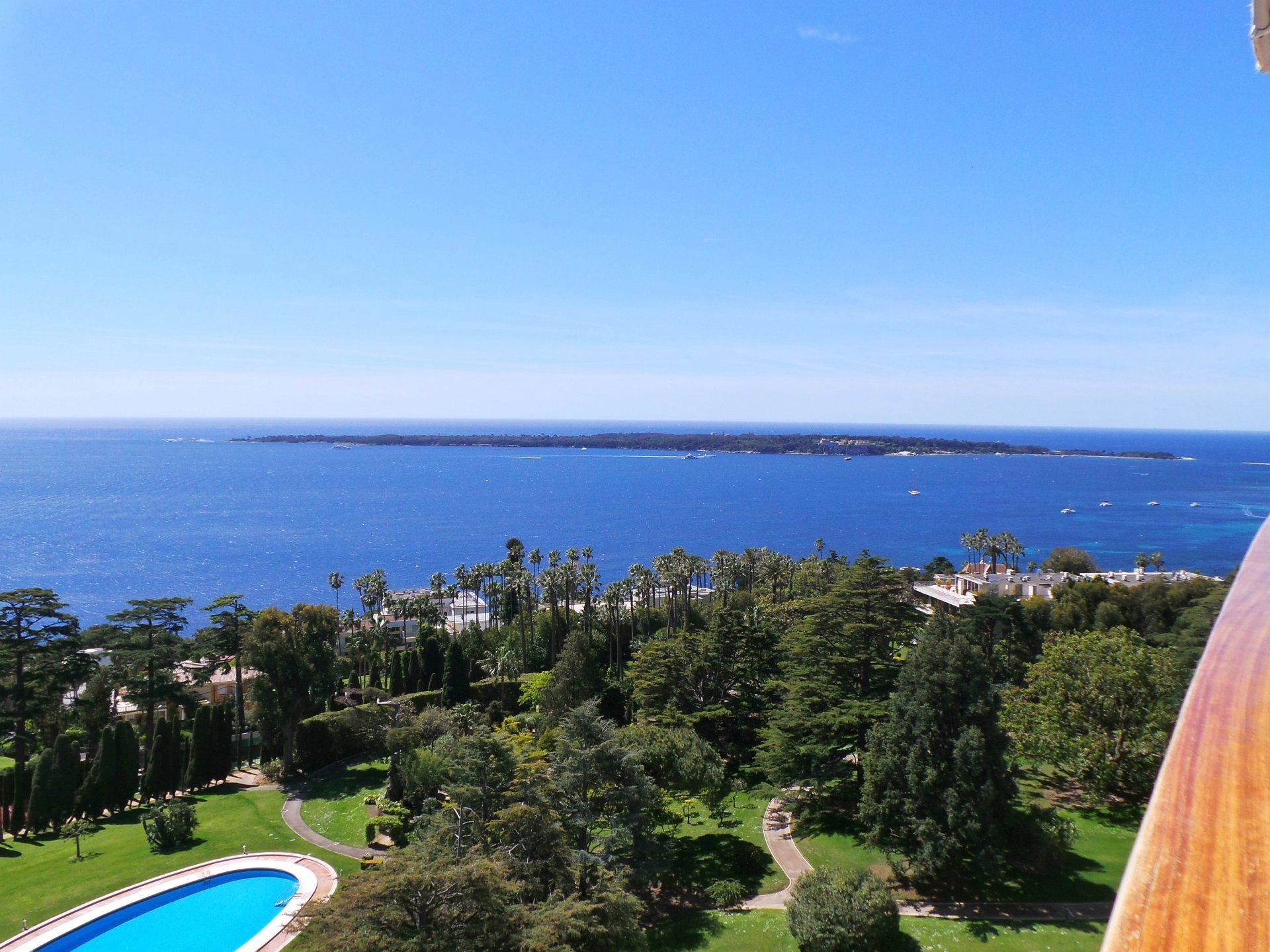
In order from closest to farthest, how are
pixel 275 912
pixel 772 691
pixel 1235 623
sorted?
pixel 1235 623 < pixel 275 912 < pixel 772 691

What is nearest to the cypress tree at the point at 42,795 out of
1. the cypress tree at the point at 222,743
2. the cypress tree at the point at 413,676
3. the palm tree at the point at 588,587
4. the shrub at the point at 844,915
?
the cypress tree at the point at 222,743

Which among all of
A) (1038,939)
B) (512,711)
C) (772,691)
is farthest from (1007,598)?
(512,711)

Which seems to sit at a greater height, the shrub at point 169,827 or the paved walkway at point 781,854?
the paved walkway at point 781,854

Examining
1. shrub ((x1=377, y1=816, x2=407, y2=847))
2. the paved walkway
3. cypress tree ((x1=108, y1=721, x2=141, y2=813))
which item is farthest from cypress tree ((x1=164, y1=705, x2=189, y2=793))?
the paved walkway

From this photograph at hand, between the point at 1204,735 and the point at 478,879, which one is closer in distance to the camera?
the point at 1204,735

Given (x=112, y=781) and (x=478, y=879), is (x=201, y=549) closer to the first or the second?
(x=112, y=781)

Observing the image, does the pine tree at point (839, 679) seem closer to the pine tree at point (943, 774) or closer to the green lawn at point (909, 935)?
the pine tree at point (943, 774)
